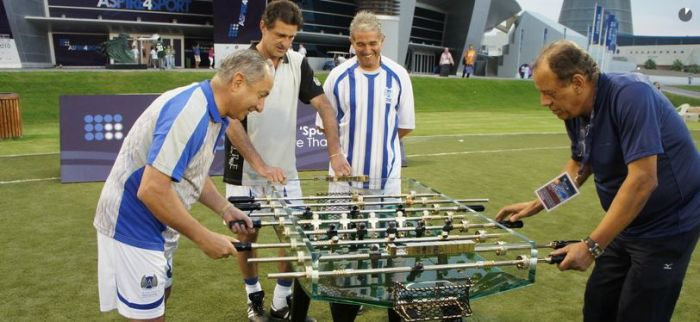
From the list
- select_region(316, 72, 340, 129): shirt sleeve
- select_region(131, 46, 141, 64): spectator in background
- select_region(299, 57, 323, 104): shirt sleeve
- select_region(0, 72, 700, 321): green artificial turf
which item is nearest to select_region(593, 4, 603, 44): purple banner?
select_region(0, 72, 700, 321): green artificial turf

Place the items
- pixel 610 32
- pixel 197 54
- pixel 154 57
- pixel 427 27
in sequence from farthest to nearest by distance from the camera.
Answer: pixel 427 27, pixel 610 32, pixel 197 54, pixel 154 57

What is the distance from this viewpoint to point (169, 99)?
2754 mm

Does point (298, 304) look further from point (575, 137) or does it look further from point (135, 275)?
point (575, 137)

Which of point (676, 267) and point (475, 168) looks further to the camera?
point (475, 168)

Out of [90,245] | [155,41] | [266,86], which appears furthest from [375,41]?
[155,41]

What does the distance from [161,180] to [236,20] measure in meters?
39.7

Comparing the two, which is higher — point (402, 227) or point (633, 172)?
point (633, 172)

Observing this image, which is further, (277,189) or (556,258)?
(277,189)

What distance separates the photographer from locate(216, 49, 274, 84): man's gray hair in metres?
2.74

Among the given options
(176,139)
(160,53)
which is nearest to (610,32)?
(160,53)

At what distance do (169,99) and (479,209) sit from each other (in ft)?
6.90

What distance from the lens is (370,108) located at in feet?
15.8

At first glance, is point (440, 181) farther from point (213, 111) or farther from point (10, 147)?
point (10, 147)

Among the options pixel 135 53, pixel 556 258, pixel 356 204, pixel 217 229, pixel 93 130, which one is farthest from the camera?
pixel 135 53
